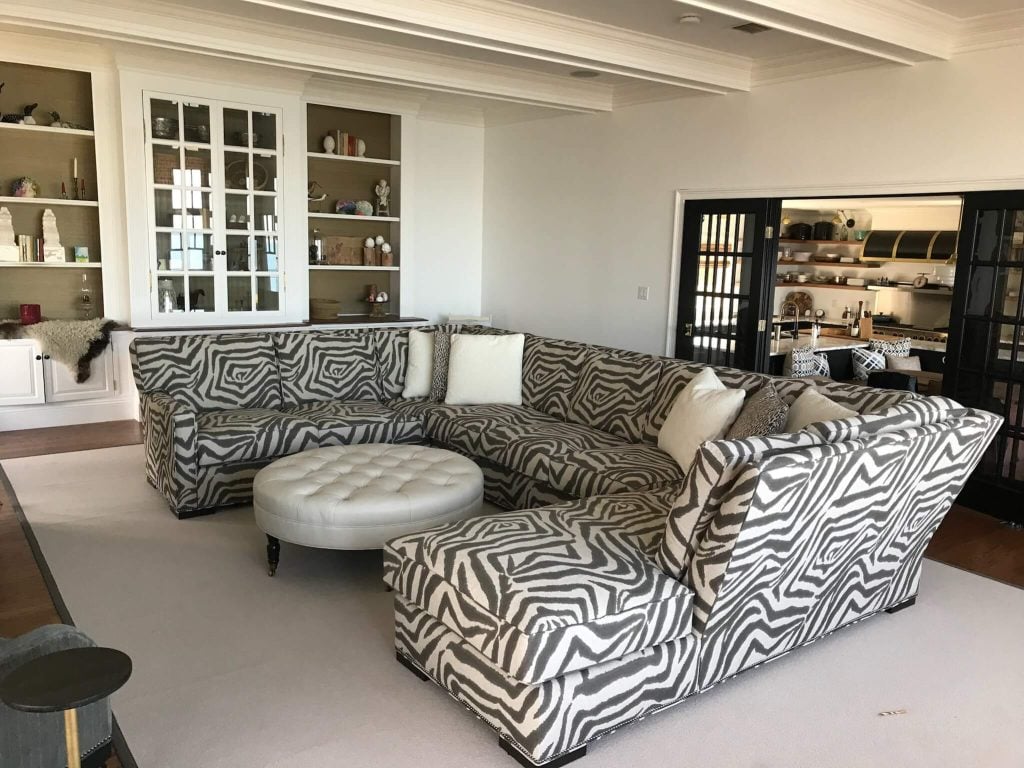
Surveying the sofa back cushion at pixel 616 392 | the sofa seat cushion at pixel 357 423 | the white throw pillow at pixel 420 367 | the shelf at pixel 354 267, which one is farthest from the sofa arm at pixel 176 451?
the shelf at pixel 354 267

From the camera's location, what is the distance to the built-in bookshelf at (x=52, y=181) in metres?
6.13

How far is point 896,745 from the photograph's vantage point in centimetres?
255

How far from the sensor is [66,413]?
619 cm

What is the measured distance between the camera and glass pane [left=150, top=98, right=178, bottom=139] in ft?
20.0

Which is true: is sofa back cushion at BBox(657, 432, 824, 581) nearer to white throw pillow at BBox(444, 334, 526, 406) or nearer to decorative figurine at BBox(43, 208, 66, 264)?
white throw pillow at BBox(444, 334, 526, 406)

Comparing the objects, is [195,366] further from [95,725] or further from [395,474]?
[95,725]

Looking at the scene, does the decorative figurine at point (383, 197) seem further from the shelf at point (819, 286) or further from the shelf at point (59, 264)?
the shelf at point (819, 286)

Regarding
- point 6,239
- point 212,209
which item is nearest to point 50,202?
point 6,239

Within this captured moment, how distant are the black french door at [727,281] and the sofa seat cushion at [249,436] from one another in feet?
10.2

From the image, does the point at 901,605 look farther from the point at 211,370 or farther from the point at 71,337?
the point at 71,337

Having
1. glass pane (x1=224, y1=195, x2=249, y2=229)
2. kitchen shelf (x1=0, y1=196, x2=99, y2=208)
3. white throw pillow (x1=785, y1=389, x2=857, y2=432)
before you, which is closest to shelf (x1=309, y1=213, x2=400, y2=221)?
glass pane (x1=224, y1=195, x2=249, y2=229)

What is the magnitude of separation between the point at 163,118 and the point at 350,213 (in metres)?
1.77

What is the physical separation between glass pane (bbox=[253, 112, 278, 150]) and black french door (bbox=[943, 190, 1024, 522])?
4.86 meters

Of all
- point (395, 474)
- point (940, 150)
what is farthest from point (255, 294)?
point (940, 150)
